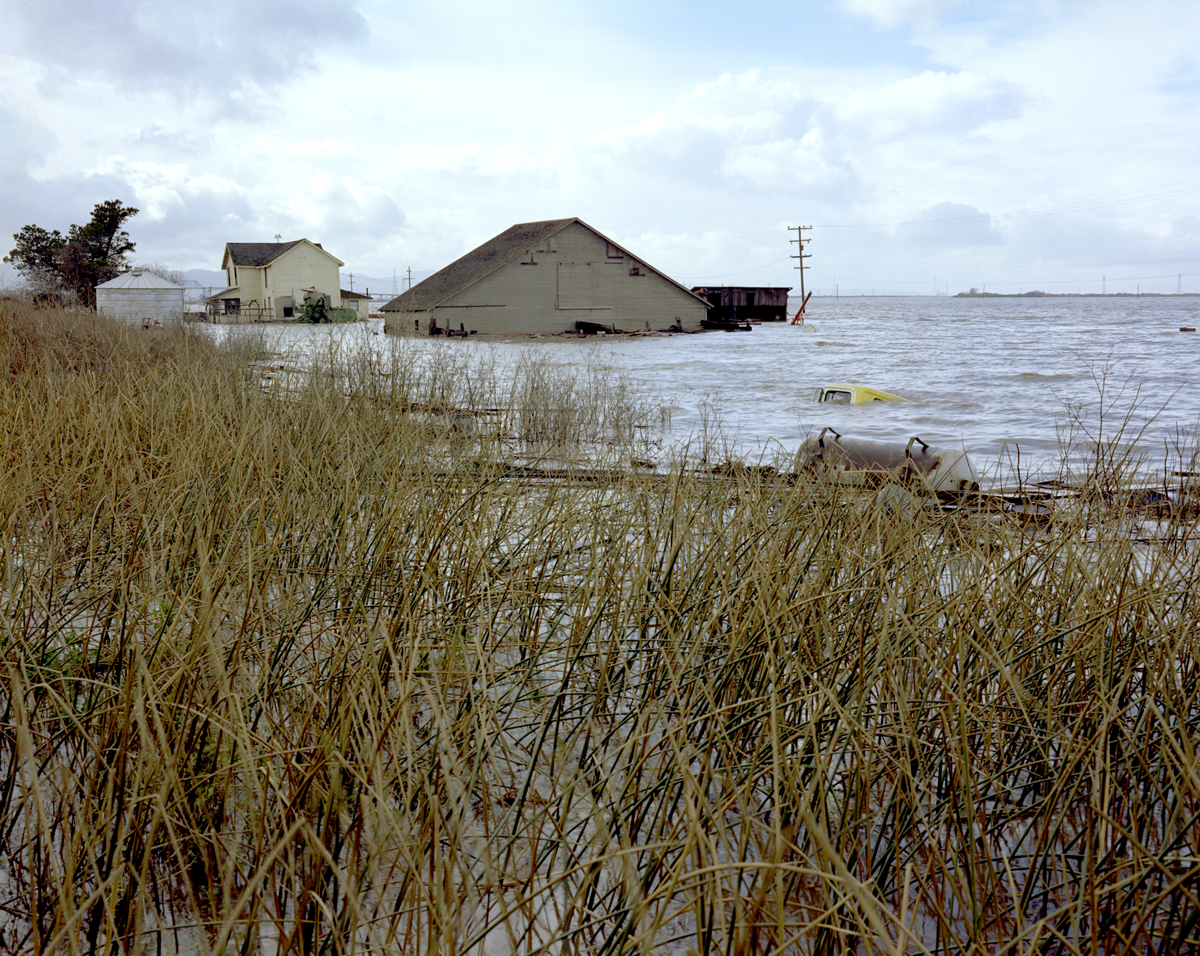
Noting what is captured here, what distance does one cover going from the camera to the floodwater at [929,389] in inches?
393

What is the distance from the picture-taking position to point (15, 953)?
151 cm

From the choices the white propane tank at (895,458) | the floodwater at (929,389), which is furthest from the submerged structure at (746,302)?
the white propane tank at (895,458)

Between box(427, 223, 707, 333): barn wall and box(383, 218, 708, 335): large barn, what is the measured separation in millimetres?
36

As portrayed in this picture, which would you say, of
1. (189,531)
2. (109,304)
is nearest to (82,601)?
(189,531)

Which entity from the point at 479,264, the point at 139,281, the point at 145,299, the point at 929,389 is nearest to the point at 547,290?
the point at 479,264

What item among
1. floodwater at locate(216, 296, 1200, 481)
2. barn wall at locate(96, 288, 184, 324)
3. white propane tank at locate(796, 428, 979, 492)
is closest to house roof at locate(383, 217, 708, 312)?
floodwater at locate(216, 296, 1200, 481)

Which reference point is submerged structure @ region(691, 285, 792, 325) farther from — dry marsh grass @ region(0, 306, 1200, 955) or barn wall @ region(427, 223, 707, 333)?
dry marsh grass @ region(0, 306, 1200, 955)

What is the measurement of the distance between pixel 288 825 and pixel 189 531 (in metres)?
1.77

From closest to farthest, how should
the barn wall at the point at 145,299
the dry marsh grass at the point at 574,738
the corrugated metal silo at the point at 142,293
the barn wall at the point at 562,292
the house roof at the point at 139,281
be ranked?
the dry marsh grass at the point at 574,738 → the barn wall at the point at 145,299 → the corrugated metal silo at the point at 142,293 → the house roof at the point at 139,281 → the barn wall at the point at 562,292

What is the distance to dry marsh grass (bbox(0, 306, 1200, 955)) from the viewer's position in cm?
140

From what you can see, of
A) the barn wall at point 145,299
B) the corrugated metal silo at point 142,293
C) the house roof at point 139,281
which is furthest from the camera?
the house roof at point 139,281

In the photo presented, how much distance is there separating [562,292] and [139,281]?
48.7ft

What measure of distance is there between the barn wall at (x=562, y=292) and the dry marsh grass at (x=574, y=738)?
28026 mm

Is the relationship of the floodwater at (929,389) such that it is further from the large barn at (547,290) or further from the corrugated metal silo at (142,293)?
the corrugated metal silo at (142,293)
